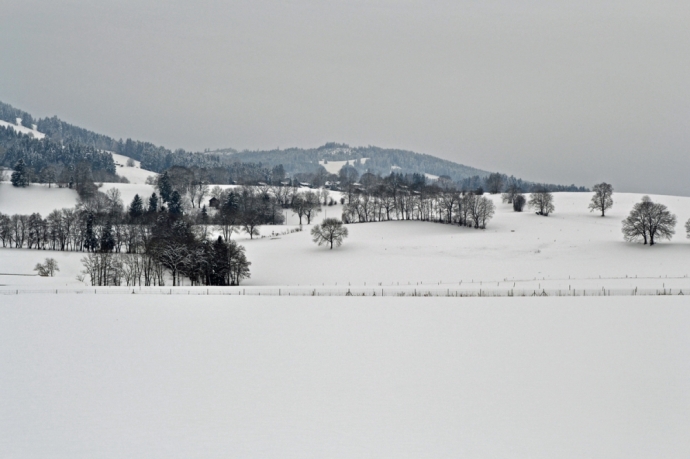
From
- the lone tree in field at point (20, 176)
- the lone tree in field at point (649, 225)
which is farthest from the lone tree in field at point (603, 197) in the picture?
the lone tree in field at point (20, 176)

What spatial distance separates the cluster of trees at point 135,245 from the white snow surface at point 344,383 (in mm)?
18358

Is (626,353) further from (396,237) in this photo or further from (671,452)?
(396,237)

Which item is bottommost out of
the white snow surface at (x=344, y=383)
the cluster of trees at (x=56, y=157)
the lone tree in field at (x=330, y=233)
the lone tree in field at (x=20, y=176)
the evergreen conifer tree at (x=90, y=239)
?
the white snow surface at (x=344, y=383)

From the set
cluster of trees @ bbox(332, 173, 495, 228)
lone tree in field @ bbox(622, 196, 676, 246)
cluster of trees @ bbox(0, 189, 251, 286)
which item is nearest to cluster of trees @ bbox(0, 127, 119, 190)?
cluster of trees @ bbox(0, 189, 251, 286)

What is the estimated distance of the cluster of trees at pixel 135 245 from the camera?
55.3 metres

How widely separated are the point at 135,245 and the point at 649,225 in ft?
217

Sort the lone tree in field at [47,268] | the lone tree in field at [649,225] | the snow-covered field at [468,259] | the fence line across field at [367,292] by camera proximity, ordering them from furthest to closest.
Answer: the lone tree in field at [649,225]
the lone tree in field at [47,268]
the snow-covered field at [468,259]
the fence line across field at [367,292]

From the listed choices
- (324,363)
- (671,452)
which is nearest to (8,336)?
(324,363)

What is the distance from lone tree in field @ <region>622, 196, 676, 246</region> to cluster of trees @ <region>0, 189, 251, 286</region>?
47156mm

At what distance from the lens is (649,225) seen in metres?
62.6

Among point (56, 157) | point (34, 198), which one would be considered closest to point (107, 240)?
point (34, 198)

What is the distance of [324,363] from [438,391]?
19.7 ft

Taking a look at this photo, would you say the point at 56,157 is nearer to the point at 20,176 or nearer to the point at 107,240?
the point at 20,176

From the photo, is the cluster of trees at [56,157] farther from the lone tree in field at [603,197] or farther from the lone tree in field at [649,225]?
the lone tree in field at [649,225]
